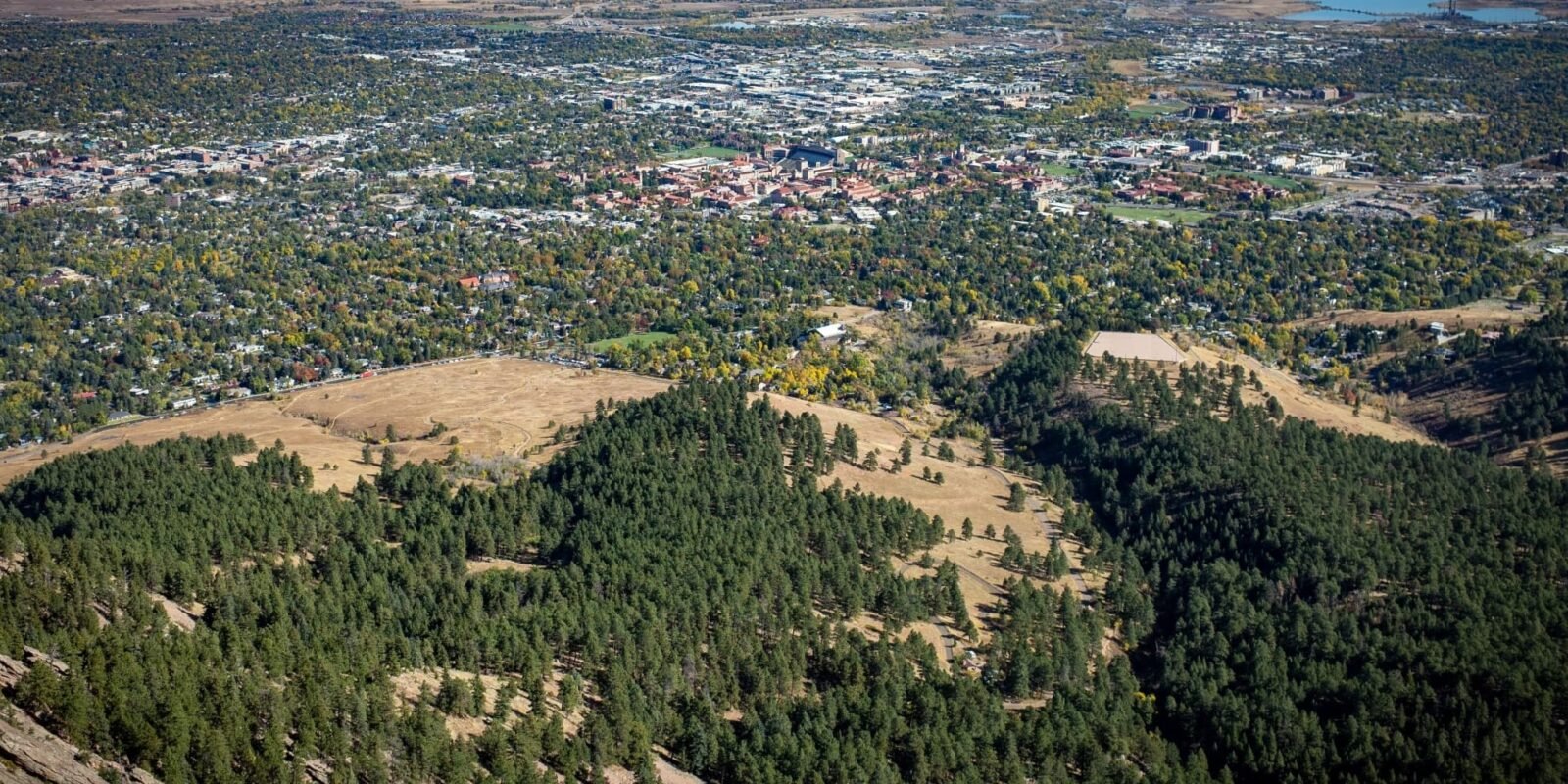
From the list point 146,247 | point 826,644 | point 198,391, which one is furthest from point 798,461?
A: point 146,247

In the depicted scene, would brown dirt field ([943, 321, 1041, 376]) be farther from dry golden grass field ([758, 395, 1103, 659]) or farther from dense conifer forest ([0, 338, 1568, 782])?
dense conifer forest ([0, 338, 1568, 782])

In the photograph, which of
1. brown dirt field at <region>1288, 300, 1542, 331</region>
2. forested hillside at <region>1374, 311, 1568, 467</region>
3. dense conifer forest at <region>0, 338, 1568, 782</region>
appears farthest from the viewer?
brown dirt field at <region>1288, 300, 1542, 331</region>

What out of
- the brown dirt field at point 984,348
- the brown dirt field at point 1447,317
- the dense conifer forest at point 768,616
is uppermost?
the dense conifer forest at point 768,616

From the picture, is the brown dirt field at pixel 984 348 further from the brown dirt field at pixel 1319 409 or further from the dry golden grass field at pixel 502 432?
the dry golden grass field at pixel 502 432

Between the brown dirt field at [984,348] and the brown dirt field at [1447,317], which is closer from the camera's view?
the brown dirt field at [984,348]

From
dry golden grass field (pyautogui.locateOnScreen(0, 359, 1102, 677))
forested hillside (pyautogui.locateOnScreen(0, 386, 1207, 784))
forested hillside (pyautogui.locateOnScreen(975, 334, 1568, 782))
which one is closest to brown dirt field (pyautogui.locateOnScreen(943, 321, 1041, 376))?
forested hillside (pyautogui.locateOnScreen(975, 334, 1568, 782))

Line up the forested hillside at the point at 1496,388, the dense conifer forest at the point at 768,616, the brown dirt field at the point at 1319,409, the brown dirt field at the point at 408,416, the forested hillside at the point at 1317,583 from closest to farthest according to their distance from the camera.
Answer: the dense conifer forest at the point at 768,616
the forested hillside at the point at 1317,583
the brown dirt field at the point at 408,416
the forested hillside at the point at 1496,388
the brown dirt field at the point at 1319,409

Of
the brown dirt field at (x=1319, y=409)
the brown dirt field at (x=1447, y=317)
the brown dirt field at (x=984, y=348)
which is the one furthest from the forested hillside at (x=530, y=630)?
the brown dirt field at (x=1447, y=317)
